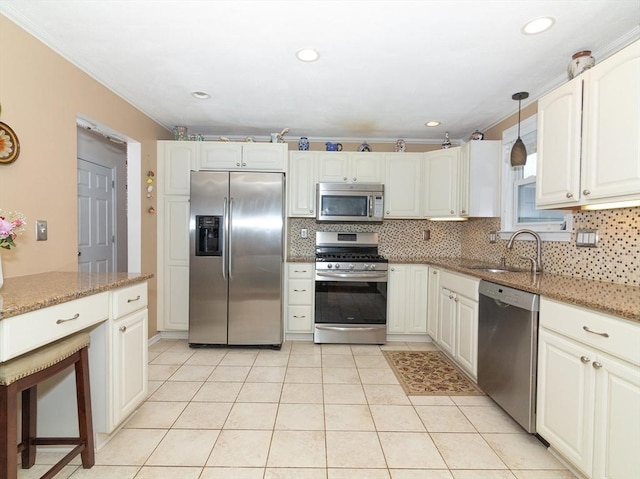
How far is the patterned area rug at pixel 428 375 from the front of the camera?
97.0 inches

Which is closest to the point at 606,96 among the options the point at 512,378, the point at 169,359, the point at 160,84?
the point at 512,378

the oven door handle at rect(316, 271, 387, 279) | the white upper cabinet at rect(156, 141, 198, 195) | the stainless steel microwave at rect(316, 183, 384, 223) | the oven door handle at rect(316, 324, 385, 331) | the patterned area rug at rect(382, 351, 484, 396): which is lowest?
the patterned area rug at rect(382, 351, 484, 396)

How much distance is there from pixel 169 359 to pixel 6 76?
2.37m

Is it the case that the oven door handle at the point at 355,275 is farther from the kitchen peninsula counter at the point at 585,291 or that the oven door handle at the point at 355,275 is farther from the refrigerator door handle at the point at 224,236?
the kitchen peninsula counter at the point at 585,291

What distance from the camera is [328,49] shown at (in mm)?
2049

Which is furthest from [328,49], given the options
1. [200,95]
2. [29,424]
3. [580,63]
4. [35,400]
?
[29,424]

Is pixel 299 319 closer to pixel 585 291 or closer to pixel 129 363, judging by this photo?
pixel 129 363

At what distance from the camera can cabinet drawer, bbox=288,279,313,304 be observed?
11.4ft

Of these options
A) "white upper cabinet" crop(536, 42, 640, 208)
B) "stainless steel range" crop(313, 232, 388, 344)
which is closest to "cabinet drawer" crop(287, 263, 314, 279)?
"stainless steel range" crop(313, 232, 388, 344)

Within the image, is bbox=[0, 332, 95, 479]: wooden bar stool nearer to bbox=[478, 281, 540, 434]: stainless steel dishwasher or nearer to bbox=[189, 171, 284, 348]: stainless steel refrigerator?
bbox=[189, 171, 284, 348]: stainless steel refrigerator

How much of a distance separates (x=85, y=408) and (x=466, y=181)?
11.1 feet

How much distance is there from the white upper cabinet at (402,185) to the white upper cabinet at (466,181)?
17 centimetres

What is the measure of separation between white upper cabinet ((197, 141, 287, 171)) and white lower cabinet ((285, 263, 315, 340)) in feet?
3.63

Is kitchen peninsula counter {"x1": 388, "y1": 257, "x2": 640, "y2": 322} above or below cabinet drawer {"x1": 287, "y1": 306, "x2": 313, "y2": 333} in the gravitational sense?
above
